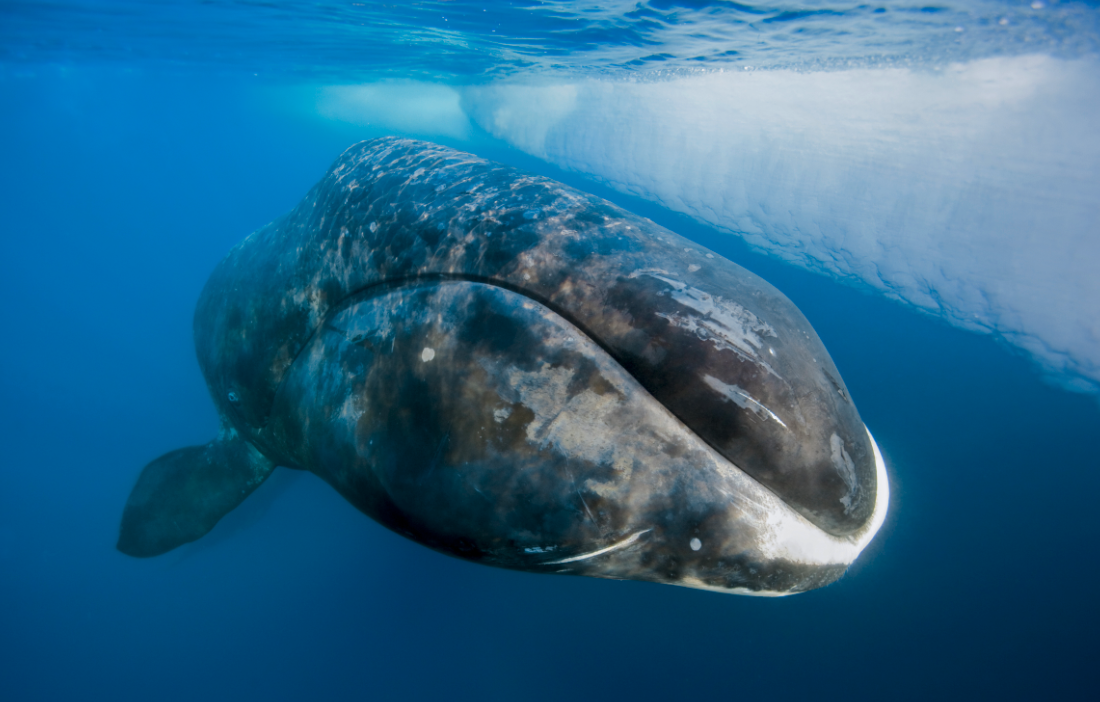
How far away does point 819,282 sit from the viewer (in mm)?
17297

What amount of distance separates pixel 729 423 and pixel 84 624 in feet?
67.5

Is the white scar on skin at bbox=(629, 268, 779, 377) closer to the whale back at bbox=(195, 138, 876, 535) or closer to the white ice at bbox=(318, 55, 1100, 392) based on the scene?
the whale back at bbox=(195, 138, 876, 535)

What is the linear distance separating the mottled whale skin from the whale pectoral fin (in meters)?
3.72

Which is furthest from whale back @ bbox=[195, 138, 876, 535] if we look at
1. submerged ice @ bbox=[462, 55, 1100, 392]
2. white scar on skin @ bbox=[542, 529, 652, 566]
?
submerged ice @ bbox=[462, 55, 1100, 392]

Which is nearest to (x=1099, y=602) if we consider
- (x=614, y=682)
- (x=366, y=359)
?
(x=614, y=682)

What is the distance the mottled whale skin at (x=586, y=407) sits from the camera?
1858mm

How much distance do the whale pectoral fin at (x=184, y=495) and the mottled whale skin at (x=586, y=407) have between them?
12.2 ft

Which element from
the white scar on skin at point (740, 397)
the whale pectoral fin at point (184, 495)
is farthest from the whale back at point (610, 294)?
the whale pectoral fin at point (184, 495)

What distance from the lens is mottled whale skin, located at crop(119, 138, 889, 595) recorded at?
6.10 feet

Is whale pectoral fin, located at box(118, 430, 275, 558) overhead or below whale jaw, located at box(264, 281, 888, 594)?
below

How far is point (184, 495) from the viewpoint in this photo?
5.95 m

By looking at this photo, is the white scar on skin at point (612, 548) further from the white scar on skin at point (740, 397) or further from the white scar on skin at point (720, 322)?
the white scar on skin at point (720, 322)

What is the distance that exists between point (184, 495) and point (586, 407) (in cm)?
669

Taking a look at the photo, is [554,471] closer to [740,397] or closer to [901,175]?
[740,397]
